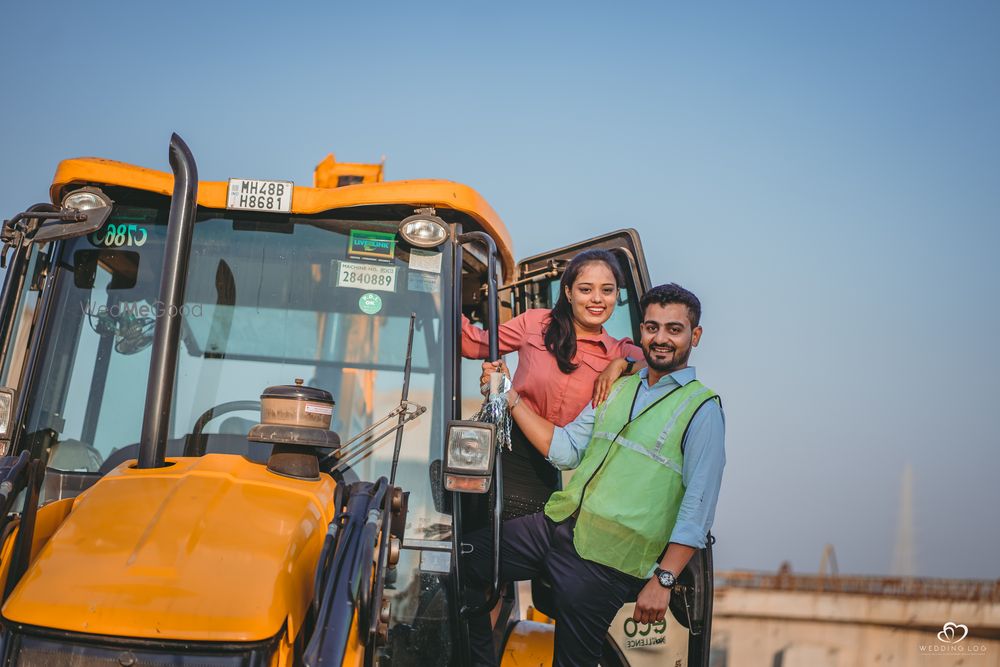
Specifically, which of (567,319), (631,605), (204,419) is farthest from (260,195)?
(631,605)

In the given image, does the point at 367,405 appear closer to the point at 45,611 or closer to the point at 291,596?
the point at 291,596

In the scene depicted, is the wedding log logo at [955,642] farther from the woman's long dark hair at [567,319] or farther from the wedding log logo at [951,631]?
the woman's long dark hair at [567,319]

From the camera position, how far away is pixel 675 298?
3484mm

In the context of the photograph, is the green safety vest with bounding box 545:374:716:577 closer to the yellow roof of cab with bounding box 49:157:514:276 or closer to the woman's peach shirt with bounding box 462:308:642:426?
the woman's peach shirt with bounding box 462:308:642:426

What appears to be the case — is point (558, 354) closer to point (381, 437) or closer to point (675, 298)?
point (675, 298)

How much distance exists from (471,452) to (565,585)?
2.31 ft

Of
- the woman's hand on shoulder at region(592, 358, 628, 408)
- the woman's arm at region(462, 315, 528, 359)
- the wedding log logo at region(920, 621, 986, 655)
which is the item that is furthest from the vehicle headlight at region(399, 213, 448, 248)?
the wedding log logo at region(920, 621, 986, 655)

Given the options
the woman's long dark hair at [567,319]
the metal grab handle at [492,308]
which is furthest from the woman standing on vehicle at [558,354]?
the metal grab handle at [492,308]

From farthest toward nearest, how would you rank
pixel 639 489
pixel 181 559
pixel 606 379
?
pixel 606 379 → pixel 639 489 → pixel 181 559

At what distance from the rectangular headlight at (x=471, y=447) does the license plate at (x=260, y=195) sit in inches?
50.5

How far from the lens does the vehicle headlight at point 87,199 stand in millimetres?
3629

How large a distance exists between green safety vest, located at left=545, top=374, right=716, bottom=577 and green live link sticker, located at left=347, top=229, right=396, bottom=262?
1175 mm

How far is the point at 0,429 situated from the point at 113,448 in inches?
17.6

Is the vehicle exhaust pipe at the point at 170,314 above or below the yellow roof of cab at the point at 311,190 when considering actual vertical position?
below
